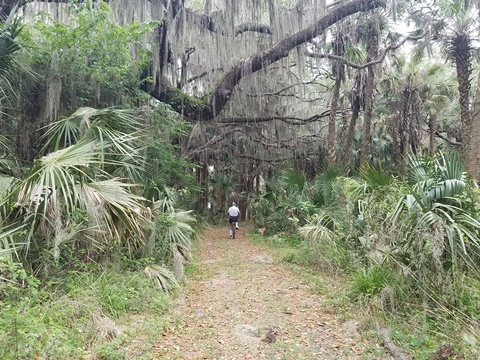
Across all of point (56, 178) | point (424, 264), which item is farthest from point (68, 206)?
point (424, 264)

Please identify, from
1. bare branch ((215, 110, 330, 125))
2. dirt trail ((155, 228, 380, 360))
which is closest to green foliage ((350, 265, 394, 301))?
dirt trail ((155, 228, 380, 360))

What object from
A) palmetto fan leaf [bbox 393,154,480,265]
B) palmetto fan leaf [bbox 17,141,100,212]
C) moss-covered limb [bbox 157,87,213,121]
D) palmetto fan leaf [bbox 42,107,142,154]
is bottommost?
palmetto fan leaf [bbox 393,154,480,265]

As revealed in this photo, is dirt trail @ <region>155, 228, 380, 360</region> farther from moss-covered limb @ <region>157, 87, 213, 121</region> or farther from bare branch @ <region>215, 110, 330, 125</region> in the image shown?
bare branch @ <region>215, 110, 330, 125</region>

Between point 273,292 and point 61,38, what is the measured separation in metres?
5.94

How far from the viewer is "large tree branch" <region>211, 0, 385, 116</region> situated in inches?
297

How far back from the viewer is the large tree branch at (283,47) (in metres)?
7.54

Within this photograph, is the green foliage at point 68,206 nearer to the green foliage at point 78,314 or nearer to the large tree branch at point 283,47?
the green foliage at point 78,314

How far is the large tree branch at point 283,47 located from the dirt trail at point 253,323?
5004 millimetres

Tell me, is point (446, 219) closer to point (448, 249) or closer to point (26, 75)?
point (448, 249)

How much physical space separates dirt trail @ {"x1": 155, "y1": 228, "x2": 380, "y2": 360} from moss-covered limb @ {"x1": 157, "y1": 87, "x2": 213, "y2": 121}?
4.69m

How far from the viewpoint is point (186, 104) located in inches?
359

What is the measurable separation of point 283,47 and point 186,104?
120 inches

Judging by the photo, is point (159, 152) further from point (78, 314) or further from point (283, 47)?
point (78, 314)

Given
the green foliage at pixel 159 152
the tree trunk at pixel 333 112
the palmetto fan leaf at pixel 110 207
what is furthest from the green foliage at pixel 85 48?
the tree trunk at pixel 333 112
